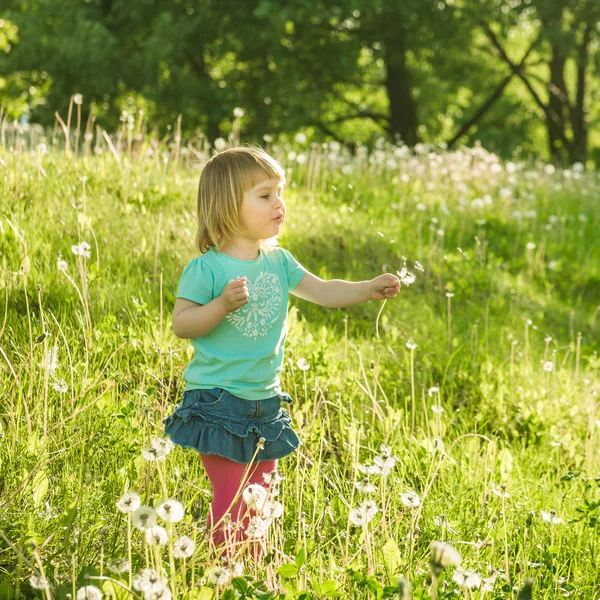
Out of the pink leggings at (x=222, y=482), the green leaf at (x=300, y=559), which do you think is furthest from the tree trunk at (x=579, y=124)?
the green leaf at (x=300, y=559)

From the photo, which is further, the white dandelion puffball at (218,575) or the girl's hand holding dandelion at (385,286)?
the girl's hand holding dandelion at (385,286)

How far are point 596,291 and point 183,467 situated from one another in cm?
494

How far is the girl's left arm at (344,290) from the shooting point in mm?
2615

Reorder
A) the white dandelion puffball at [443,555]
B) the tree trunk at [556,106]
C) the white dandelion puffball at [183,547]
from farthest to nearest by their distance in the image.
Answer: the tree trunk at [556,106] < the white dandelion puffball at [183,547] < the white dandelion puffball at [443,555]

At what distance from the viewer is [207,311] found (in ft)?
7.73

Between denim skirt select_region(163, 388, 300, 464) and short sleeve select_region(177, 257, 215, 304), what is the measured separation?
31cm

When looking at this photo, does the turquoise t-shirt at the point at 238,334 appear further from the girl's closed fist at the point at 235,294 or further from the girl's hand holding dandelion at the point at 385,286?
the girl's hand holding dandelion at the point at 385,286

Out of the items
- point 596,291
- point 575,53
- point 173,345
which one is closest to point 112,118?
point 575,53

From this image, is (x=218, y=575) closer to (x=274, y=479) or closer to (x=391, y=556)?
(x=274, y=479)

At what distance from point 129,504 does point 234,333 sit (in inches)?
32.4

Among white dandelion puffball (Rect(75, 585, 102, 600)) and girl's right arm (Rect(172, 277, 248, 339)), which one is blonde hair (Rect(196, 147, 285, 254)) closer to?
girl's right arm (Rect(172, 277, 248, 339))

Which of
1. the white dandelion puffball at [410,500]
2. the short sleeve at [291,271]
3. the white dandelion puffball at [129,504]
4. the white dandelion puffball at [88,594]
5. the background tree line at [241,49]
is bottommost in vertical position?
the white dandelion puffball at [88,594]

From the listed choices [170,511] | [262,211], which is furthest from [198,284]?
[170,511]

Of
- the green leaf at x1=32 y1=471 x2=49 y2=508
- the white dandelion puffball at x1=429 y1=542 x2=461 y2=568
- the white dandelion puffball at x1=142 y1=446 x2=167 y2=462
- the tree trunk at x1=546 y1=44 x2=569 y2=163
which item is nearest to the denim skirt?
the green leaf at x1=32 y1=471 x2=49 y2=508
